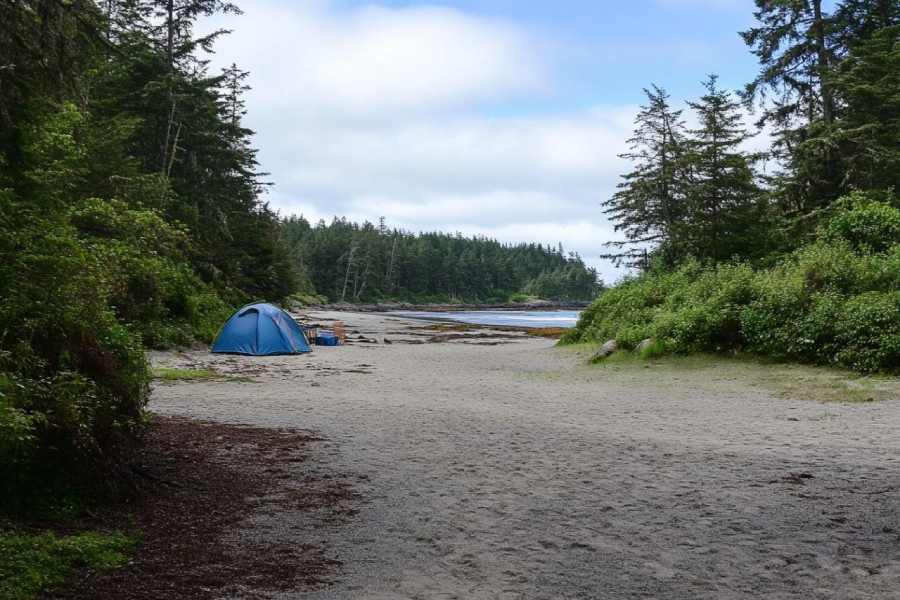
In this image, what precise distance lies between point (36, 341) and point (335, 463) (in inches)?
135

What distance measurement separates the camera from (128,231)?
10.9 metres

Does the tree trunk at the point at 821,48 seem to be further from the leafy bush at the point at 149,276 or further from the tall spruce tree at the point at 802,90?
the leafy bush at the point at 149,276

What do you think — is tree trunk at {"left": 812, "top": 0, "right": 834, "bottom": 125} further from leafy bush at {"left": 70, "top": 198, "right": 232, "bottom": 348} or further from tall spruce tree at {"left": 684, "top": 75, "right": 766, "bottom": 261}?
leafy bush at {"left": 70, "top": 198, "right": 232, "bottom": 348}

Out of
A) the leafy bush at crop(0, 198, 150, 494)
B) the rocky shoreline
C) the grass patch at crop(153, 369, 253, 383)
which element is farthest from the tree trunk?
the rocky shoreline

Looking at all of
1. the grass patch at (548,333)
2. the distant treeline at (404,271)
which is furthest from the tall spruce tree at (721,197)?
the distant treeline at (404,271)

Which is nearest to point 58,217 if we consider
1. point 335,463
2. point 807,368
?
point 335,463

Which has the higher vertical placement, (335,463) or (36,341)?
(36,341)

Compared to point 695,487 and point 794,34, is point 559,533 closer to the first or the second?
point 695,487

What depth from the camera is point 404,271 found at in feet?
469

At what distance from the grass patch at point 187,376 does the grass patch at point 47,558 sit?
35.6 ft

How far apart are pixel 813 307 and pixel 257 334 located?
17.9 meters

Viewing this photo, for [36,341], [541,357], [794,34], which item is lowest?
[541,357]

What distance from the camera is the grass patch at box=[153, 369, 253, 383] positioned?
1500cm

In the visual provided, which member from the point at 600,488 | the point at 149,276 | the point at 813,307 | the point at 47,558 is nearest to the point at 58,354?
the point at 47,558
